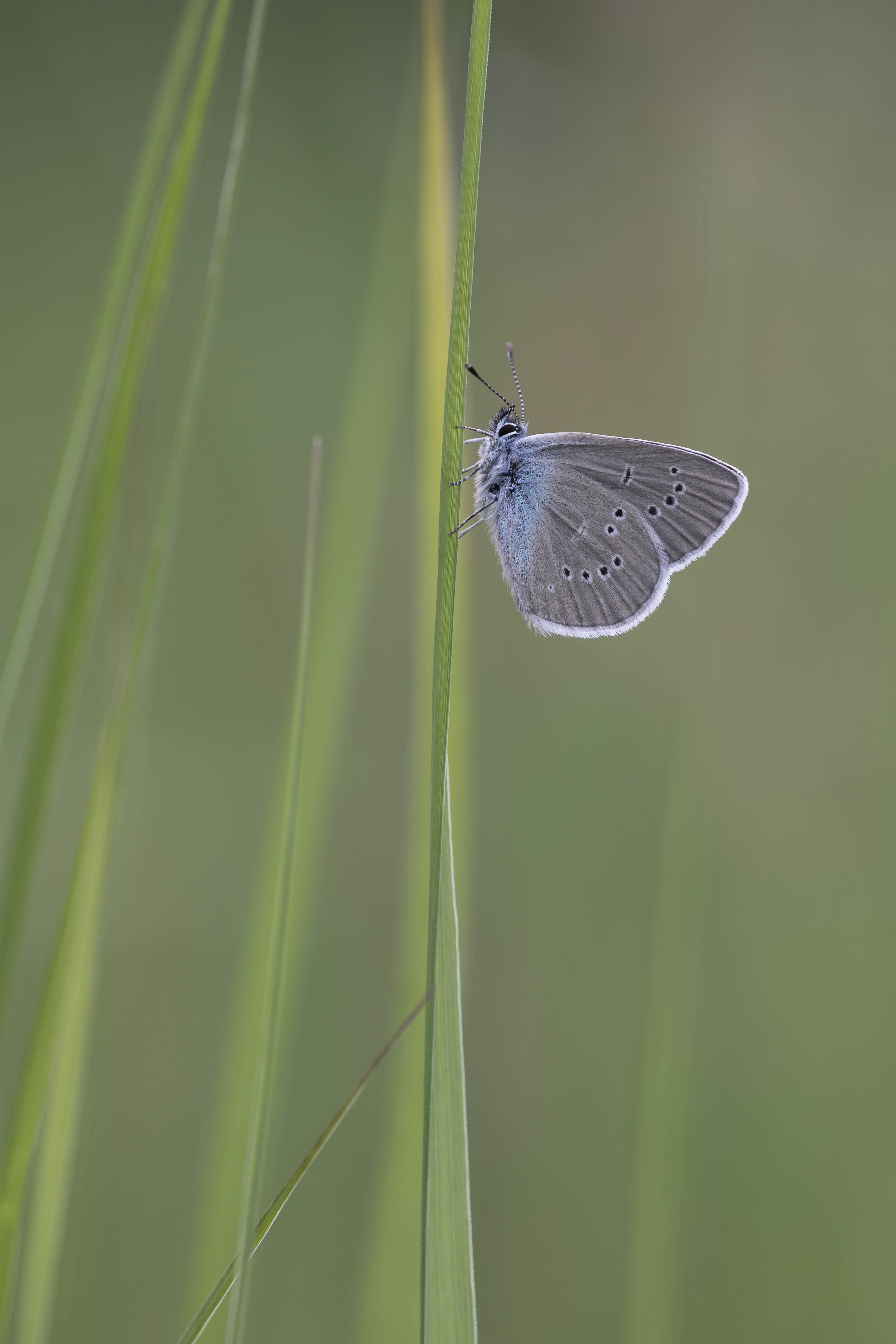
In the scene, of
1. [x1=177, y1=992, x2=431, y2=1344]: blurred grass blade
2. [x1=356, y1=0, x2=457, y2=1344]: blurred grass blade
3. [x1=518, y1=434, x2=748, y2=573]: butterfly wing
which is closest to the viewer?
[x1=177, y1=992, x2=431, y2=1344]: blurred grass blade

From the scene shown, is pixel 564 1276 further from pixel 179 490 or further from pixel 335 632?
pixel 179 490

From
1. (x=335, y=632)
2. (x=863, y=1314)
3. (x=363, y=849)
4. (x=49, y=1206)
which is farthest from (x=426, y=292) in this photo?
(x=863, y=1314)

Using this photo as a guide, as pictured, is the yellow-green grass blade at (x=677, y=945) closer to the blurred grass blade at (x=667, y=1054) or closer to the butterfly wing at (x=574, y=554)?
the blurred grass blade at (x=667, y=1054)

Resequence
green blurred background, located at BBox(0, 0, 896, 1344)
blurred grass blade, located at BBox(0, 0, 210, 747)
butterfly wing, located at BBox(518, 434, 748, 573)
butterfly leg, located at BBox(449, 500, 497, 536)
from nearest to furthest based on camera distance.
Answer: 1. blurred grass blade, located at BBox(0, 0, 210, 747)
2. butterfly wing, located at BBox(518, 434, 748, 573)
3. butterfly leg, located at BBox(449, 500, 497, 536)
4. green blurred background, located at BBox(0, 0, 896, 1344)

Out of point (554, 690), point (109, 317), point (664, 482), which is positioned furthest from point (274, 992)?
point (554, 690)

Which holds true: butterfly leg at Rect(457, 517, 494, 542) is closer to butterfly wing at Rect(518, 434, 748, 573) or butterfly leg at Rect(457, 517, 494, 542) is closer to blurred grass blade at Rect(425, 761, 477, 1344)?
butterfly wing at Rect(518, 434, 748, 573)

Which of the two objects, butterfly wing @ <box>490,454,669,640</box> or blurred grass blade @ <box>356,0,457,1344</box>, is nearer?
blurred grass blade @ <box>356,0,457,1344</box>

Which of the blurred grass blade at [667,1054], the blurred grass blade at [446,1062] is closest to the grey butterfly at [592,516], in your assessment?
the blurred grass blade at [667,1054]

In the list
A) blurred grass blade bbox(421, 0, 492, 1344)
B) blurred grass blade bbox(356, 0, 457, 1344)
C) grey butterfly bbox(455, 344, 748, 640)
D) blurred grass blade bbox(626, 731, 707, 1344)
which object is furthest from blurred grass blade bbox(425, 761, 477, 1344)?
grey butterfly bbox(455, 344, 748, 640)
